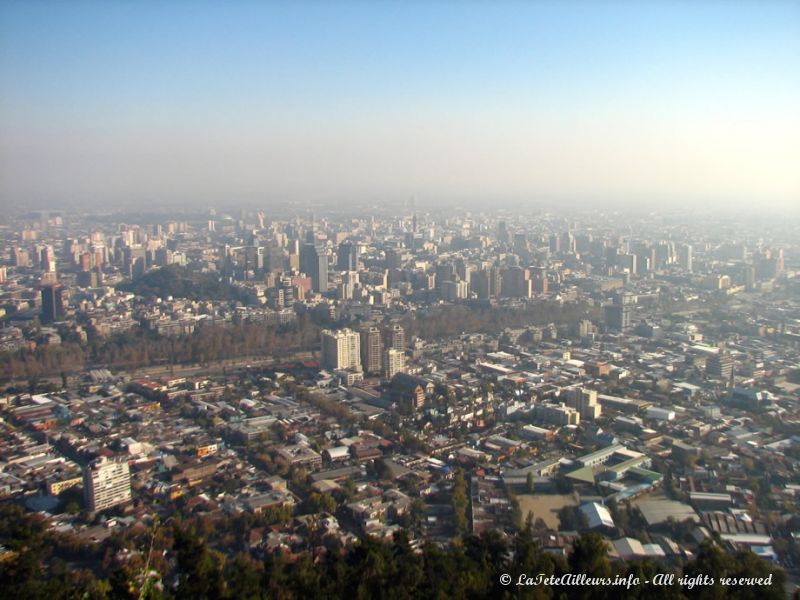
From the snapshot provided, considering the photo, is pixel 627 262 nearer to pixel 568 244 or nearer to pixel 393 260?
pixel 568 244

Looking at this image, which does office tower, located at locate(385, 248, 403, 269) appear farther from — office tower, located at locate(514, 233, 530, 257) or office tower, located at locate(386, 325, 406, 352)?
office tower, located at locate(386, 325, 406, 352)

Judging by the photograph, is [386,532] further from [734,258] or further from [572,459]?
[734,258]

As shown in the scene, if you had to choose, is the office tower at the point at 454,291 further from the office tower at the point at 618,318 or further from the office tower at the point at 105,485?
the office tower at the point at 105,485

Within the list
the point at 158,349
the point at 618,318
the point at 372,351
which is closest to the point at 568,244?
the point at 618,318

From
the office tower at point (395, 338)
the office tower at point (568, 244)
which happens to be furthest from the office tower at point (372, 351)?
the office tower at point (568, 244)

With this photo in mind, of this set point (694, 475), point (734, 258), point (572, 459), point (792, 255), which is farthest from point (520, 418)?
point (734, 258)

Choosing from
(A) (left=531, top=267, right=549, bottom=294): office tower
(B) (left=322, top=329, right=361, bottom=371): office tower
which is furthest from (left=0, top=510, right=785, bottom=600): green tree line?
(A) (left=531, top=267, right=549, bottom=294): office tower
